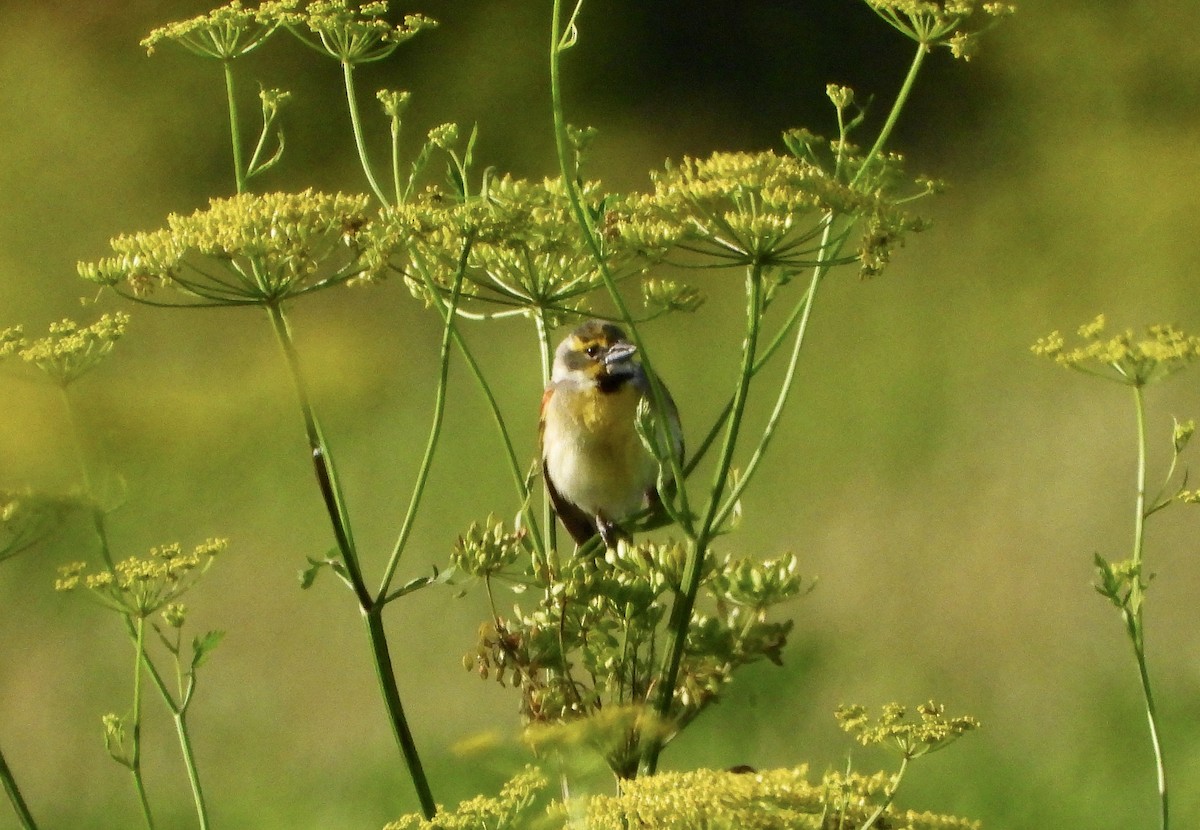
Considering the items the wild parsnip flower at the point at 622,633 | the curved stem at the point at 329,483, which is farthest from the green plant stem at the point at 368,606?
the wild parsnip flower at the point at 622,633

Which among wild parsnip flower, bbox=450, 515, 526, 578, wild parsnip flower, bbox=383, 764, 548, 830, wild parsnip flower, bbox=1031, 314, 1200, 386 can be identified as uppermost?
wild parsnip flower, bbox=1031, 314, 1200, 386

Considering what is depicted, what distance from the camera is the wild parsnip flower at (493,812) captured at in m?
1.37

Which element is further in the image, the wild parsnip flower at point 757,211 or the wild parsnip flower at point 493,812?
the wild parsnip flower at point 757,211

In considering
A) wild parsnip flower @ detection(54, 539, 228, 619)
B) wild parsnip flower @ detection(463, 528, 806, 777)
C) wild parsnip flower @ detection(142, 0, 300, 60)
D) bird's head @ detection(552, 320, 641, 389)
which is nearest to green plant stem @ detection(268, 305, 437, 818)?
wild parsnip flower @ detection(463, 528, 806, 777)

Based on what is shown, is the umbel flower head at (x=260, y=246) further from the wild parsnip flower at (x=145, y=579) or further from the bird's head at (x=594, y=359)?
the bird's head at (x=594, y=359)

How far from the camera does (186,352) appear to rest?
6828mm

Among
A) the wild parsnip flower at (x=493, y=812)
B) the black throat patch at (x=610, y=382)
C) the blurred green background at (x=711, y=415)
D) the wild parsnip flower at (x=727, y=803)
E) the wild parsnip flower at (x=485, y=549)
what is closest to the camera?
the wild parsnip flower at (x=727, y=803)

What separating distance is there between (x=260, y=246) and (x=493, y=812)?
526 mm

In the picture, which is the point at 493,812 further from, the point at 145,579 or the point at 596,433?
the point at 596,433

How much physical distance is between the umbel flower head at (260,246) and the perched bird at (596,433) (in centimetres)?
122

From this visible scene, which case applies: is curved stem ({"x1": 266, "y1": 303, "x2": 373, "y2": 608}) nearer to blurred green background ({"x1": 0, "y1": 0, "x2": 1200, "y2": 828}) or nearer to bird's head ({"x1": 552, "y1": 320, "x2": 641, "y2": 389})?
bird's head ({"x1": 552, "y1": 320, "x2": 641, "y2": 389})

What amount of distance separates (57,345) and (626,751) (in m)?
0.69

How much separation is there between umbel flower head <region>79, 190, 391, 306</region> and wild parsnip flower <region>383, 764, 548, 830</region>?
18.5 inches

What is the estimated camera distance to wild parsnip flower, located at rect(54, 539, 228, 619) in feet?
5.71
